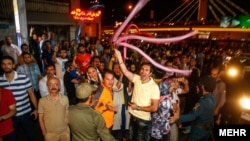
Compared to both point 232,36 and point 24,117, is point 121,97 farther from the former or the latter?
point 232,36

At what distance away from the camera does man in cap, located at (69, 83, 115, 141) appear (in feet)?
10.7

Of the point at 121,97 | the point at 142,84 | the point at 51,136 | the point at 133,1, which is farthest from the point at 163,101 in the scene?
Result: the point at 133,1

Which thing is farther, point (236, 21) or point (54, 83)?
point (236, 21)

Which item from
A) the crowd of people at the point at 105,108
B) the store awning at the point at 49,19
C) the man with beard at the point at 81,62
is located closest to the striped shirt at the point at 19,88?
the crowd of people at the point at 105,108

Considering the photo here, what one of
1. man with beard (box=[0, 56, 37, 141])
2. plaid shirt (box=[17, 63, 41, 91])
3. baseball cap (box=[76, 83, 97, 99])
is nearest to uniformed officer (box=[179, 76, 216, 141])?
baseball cap (box=[76, 83, 97, 99])

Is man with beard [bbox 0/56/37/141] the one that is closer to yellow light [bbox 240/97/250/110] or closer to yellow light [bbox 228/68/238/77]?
yellow light [bbox 240/97/250/110]

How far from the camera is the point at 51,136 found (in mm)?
4074

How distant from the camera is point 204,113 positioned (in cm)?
434

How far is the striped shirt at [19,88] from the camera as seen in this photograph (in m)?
4.47

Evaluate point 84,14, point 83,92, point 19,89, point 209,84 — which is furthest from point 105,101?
point 84,14

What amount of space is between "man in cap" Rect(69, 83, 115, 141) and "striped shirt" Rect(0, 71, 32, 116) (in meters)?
1.70

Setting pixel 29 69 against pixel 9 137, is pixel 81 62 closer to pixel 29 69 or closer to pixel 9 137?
pixel 29 69

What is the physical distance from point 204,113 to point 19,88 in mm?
3531

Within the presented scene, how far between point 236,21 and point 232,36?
14.2 ft
